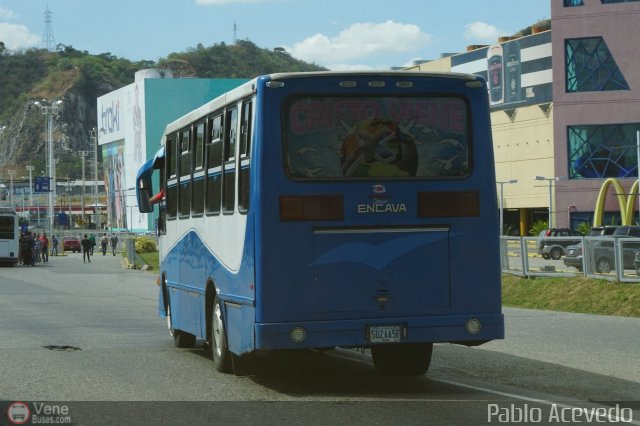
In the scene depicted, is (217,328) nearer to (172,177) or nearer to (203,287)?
(203,287)

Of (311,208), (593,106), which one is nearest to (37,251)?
(593,106)

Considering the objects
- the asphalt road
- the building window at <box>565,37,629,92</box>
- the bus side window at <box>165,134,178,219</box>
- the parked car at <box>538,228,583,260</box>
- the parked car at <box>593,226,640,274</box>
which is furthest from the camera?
the building window at <box>565,37,629,92</box>

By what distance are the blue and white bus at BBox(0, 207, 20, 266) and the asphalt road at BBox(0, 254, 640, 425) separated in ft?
149

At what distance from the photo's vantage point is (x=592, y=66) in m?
88.2

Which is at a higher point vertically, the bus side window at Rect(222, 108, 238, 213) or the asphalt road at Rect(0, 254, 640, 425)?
the bus side window at Rect(222, 108, 238, 213)

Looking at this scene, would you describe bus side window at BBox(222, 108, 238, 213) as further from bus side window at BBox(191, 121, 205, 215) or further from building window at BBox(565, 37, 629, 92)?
building window at BBox(565, 37, 629, 92)

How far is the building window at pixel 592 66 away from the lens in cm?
8756

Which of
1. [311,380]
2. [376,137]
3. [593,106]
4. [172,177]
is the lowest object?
[311,380]

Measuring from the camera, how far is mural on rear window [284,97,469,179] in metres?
12.4

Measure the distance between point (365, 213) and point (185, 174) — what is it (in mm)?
4293

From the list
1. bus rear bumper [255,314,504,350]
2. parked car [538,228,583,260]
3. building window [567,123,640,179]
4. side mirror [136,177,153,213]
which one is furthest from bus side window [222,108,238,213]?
building window [567,123,640,179]

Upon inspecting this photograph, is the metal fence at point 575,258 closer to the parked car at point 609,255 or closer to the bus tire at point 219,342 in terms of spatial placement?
the parked car at point 609,255

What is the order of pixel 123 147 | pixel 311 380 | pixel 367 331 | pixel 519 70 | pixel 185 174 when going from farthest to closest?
1. pixel 123 147
2. pixel 519 70
3. pixel 185 174
4. pixel 311 380
5. pixel 367 331

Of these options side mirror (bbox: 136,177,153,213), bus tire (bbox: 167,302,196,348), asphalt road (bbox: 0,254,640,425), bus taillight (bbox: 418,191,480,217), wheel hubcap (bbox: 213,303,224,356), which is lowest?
asphalt road (bbox: 0,254,640,425)
